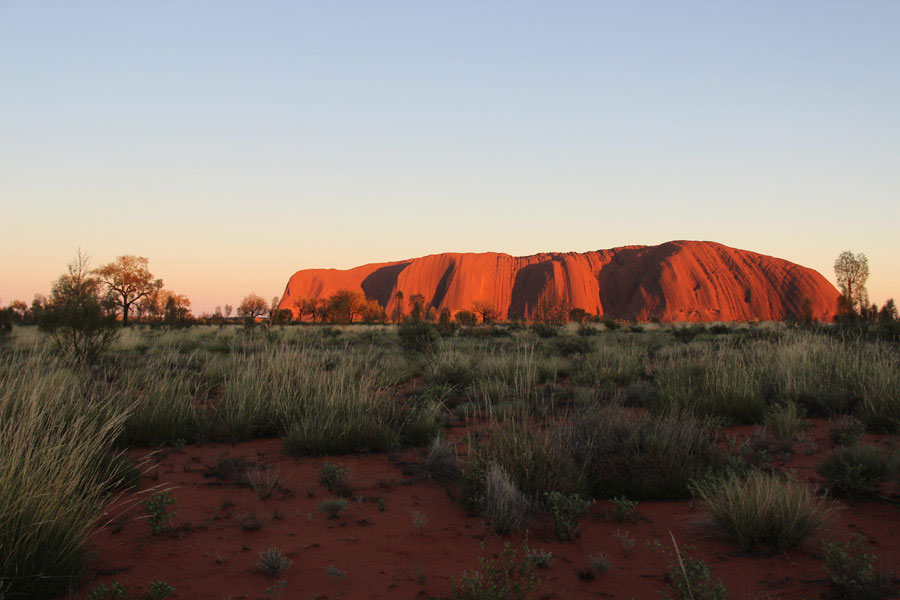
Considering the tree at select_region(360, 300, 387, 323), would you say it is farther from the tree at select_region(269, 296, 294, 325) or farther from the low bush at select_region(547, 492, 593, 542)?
the low bush at select_region(547, 492, 593, 542)

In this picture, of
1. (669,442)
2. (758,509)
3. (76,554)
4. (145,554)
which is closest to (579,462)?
(669,442)

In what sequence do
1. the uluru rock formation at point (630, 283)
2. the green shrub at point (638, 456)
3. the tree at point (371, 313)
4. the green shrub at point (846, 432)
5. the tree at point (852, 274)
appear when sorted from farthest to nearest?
the uluru rock formation at point (630, 283) < the tree at point (371, 313) < the tree at point (852, 274) < the green shrub at point (846, 432) < the green shrub at point (638, 456)

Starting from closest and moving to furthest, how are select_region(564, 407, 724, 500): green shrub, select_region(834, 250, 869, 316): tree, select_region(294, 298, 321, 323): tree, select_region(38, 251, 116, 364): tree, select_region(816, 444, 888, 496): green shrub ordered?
select_region(816, 444, 888, 496): green shrub
select_region(564, 407, 724, 500): green shrub
select_region(38, 251, 116, 364): tree
select_region(834, 250, 869, 316): tree
select_region(294, 298, 321, 323): tree

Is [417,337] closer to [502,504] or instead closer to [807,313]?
[502,504]

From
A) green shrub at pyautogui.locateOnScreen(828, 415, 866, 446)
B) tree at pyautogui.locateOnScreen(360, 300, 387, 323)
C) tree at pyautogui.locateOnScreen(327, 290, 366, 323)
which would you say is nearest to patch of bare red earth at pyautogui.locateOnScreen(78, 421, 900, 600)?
green shrub at pyautogui.locateOnScreen(828, 415, 866, 446)

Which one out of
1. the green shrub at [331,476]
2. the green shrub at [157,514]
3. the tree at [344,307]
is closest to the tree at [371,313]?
the tree at [344,307]

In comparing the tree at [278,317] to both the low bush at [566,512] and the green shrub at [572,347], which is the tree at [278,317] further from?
the low bush at [566,512]
